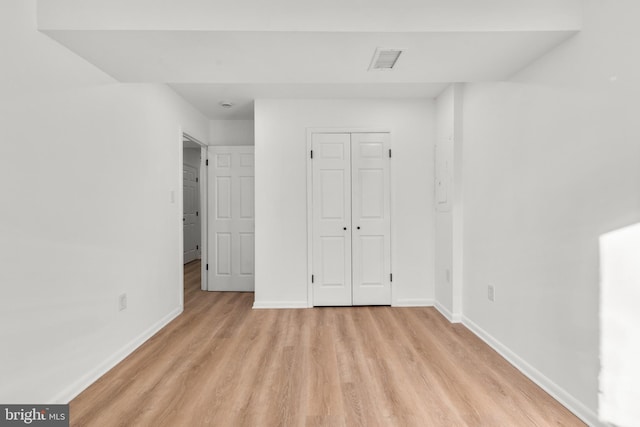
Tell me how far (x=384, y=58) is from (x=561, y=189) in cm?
133

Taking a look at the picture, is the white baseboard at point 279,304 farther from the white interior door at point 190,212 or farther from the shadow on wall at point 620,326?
the white interior door at point 190,212

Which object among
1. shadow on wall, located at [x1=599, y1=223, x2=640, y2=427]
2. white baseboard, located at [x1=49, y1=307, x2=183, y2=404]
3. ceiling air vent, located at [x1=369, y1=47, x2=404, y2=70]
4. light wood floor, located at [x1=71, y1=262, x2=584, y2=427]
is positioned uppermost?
ceiling air vent, located at [x1=369, y1=47, x2=404, y2=70]

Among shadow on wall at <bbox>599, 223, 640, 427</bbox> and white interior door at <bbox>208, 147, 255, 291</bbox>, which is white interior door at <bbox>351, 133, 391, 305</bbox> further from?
shadow on wall at <bbox>599, 223, 640, 427</bbox>

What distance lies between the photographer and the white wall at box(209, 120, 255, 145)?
493 cm

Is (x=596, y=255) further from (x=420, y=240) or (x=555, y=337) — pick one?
(x=420, y=240)

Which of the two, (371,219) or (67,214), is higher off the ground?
(67,214)

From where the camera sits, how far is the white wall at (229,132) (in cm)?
493

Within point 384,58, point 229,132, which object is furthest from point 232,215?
point 384,58

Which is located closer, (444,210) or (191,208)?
(444,210)

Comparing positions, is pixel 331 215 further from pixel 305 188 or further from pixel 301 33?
pixel 301 33

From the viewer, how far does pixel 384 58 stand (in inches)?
90.3

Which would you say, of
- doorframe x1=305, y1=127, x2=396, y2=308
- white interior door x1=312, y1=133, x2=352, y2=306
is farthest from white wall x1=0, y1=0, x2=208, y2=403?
white interior door x1=312, y1=133, x2=352, y2=306

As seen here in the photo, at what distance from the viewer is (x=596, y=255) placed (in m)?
1.83

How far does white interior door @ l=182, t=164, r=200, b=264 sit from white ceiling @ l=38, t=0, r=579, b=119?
5069mm
